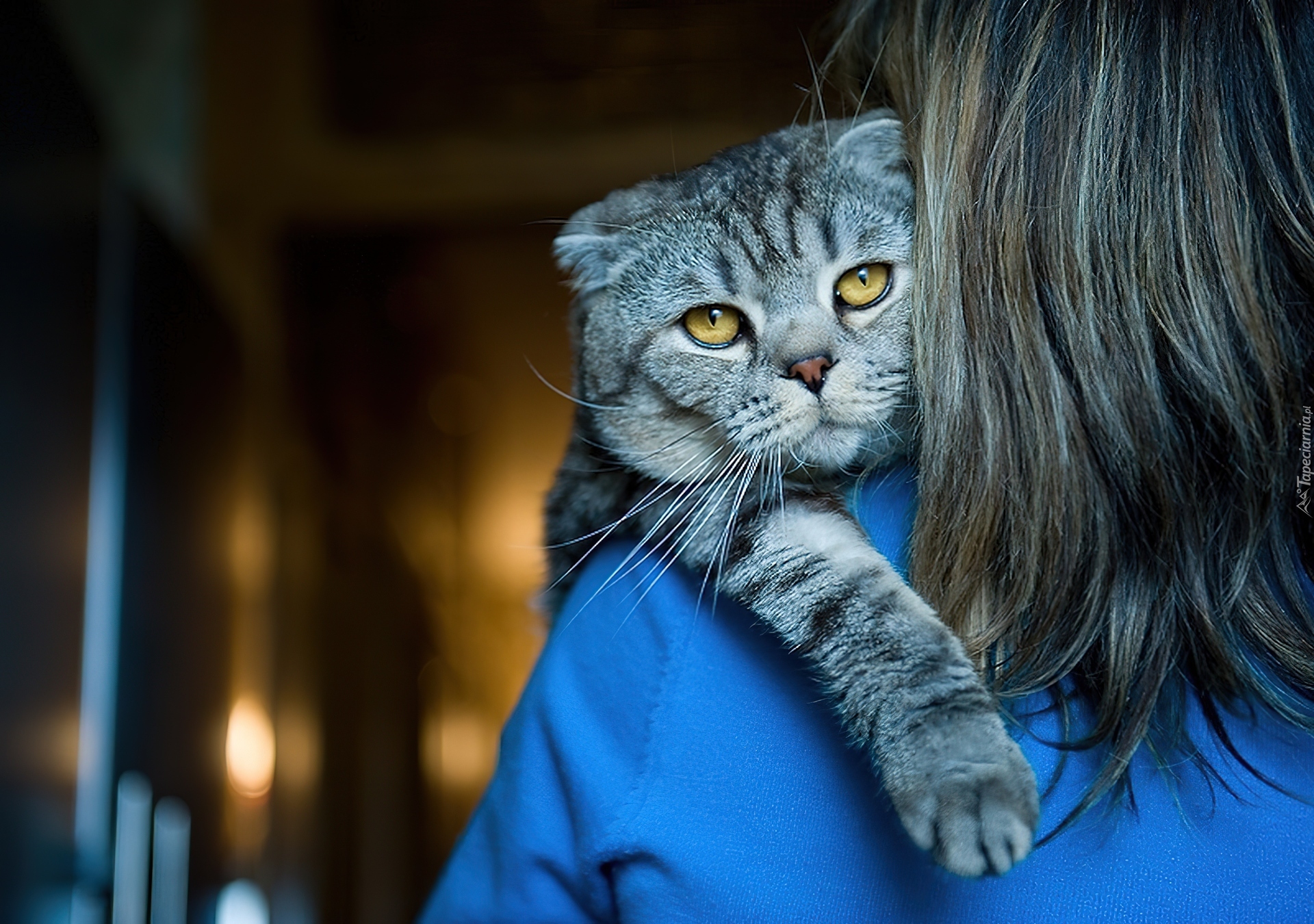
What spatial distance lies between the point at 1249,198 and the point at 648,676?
23.0 inches

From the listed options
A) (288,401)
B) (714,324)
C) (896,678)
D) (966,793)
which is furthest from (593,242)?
(288,401)

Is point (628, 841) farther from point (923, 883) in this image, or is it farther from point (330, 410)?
point (330, 410)

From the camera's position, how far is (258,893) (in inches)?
99.6

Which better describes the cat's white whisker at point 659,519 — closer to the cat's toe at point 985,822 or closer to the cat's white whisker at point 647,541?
the cat's white whisker at point 647,541

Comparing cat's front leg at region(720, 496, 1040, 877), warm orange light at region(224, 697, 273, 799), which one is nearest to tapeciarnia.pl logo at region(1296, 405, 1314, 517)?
cat's front leg at region(720, 496, 1040, 877)

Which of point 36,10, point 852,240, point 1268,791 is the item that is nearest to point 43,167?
point 36,10

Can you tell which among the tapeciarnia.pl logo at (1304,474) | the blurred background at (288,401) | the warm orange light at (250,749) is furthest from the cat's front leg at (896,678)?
the warm orange light at (250,749)

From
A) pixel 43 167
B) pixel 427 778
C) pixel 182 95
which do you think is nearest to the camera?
pixel 43 167

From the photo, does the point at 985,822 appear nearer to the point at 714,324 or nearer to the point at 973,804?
the point at 973,804

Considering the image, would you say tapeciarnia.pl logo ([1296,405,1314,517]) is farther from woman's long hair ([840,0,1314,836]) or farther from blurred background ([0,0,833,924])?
blurred background ([0,0,833,924])

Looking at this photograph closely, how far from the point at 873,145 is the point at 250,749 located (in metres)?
2.22

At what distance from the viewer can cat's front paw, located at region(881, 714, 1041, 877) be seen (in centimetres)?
63

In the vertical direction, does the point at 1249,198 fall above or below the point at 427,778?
above

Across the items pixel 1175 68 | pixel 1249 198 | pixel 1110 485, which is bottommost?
pixel 1110 485
